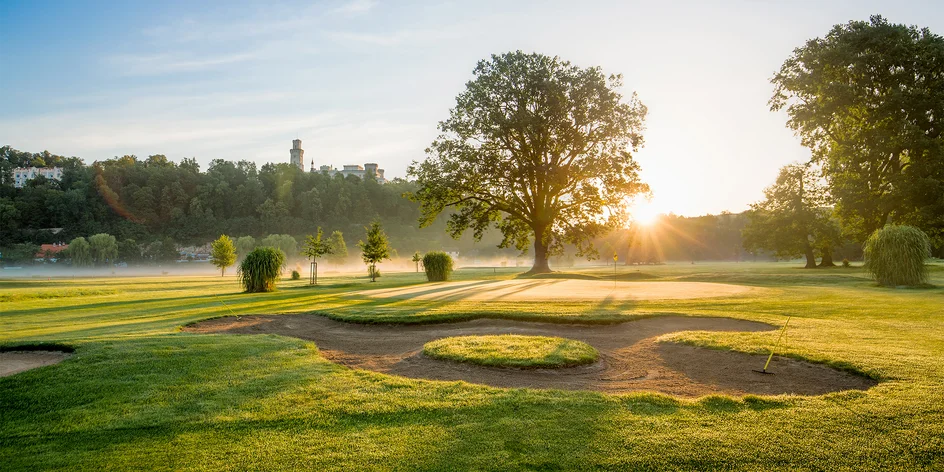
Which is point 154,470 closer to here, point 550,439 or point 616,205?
point 550,439

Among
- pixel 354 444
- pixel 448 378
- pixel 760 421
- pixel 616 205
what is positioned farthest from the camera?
pixel 616 205

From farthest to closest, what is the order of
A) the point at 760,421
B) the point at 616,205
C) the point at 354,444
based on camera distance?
the point at 616,205, the point at 760,421, the point at 354,444

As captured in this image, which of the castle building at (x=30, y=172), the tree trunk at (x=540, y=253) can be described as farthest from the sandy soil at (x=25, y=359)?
the castle building at (x=30, y=172)

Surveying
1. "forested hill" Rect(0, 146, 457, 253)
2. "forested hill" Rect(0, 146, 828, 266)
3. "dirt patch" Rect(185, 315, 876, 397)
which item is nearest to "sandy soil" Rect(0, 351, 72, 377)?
"dirt patch" Rect(185, 315, 876, 397)

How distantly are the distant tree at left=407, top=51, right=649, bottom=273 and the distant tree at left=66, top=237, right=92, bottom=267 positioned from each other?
251 feet

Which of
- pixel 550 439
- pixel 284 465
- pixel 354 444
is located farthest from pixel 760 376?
pixel 284 465

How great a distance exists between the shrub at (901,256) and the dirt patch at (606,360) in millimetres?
15979

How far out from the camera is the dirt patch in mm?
6766

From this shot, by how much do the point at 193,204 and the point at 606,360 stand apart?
134m

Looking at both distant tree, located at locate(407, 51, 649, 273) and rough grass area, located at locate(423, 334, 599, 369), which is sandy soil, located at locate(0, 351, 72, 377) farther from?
distant tree, located at locate(407, 51, 649, 273)

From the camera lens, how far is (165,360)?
7.67 metres

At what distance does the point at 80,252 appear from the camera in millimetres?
85312

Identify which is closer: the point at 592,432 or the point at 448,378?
the point at 592,432

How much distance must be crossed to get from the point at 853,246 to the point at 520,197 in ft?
187
